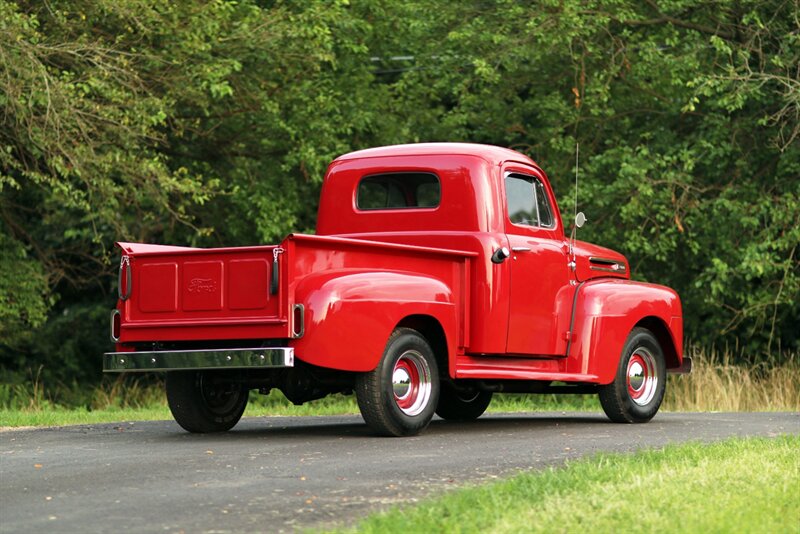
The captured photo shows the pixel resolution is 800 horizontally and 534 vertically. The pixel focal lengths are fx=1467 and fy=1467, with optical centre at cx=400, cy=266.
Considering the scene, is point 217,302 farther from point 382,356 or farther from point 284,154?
point 284,154

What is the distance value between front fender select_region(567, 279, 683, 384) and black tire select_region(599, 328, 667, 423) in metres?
0.14

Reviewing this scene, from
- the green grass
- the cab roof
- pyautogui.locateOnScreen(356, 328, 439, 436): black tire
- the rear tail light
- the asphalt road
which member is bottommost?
the asphalt road

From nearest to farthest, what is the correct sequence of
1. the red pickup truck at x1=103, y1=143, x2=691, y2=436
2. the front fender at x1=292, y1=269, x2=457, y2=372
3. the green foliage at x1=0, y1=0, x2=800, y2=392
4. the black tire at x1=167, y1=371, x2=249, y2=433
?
1. the front fender at x1=292, y1=269, x2=457, y2=372
2. the red pickup truck at x1=103, y1=143, x2=691, y2=436
3. the black tire at x1=167, y1=371, x2=249, y2=433
4. the green foliage at x1=0, y1=0, x2=800, y2=392

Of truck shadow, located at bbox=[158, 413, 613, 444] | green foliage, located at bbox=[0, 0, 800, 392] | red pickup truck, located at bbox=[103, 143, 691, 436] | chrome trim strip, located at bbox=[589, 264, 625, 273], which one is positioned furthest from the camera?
green foliage, located at bbox=[0, 0, 800, 392]

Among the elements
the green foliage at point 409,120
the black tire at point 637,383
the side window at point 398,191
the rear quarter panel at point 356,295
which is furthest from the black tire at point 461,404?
the green foliage at point 409,120

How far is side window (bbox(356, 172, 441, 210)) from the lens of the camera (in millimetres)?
12734

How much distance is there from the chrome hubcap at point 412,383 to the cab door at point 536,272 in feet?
3.94

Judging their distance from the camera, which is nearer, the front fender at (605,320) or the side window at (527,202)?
the side window at (527,202)

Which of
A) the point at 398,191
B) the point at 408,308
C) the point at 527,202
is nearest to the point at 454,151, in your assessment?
the point at 398,191

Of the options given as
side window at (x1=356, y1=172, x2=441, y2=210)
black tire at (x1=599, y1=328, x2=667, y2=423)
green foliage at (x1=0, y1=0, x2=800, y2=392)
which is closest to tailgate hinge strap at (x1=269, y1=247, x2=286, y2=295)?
side window at (x1=356, y1=172, x2=441, y2=210)

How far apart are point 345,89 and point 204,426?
14.8 meters

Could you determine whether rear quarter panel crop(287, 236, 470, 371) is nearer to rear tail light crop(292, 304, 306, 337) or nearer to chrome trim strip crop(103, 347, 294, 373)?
rear tail light crop(292, 304, 306, 337)

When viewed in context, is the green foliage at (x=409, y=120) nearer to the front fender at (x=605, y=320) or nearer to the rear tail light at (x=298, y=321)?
the front fender at (x=605, y=320)

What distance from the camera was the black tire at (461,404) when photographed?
47.0 ft
